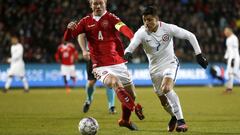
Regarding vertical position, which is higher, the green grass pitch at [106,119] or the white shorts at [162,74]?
the white shorts at [162,74]

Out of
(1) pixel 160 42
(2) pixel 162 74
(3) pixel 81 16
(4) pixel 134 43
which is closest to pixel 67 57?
(3) pixel 81 16

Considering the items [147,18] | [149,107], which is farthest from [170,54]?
[149,107]

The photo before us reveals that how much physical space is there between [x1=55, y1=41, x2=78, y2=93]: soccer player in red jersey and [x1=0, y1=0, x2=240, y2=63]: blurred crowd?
3.32 metres

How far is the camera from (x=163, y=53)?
32.7 feet

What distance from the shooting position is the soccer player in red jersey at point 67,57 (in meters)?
24.8

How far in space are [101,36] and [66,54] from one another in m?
14.6

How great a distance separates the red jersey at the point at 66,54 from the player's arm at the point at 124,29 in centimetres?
1461

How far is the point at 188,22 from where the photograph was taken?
31484 mm

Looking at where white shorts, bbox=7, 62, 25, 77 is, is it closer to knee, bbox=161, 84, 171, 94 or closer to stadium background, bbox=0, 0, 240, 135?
stadium background, bbox=0, 0, 240, 135

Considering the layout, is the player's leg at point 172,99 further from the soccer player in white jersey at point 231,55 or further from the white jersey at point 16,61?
the white jersey at point 16,61

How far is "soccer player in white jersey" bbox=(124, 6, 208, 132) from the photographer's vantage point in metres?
9.60

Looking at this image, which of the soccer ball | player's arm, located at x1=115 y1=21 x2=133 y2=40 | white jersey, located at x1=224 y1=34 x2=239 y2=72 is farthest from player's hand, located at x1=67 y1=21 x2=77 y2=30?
white jersey, located at x1=224 y1=34 x2=239 y2=72

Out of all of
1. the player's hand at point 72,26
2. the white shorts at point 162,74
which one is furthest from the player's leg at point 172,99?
the player's hand at point 72,26

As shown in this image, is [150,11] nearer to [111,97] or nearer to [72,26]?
[72,26]
